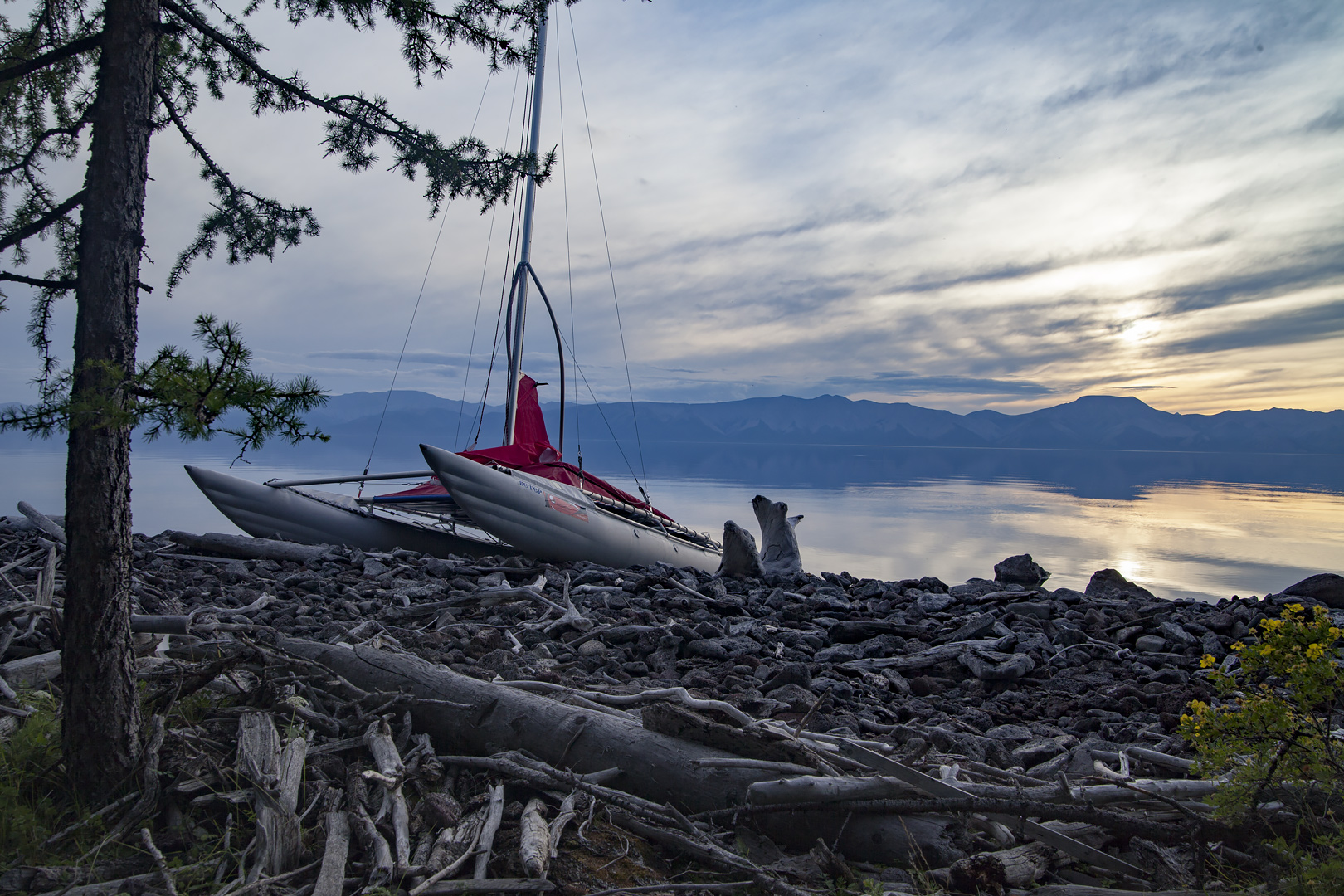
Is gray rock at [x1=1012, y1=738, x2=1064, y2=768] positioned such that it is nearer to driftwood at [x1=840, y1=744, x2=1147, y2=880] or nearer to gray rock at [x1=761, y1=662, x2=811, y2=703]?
gray rock at [x1=761, y1=662, x2=811, y2=703]

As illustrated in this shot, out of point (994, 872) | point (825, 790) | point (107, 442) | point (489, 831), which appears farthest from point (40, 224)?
point (994, 872)

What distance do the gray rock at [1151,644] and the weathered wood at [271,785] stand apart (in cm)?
743

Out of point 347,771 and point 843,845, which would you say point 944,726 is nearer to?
point 843,845

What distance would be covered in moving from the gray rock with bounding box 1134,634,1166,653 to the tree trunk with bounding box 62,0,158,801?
8035 millimetres

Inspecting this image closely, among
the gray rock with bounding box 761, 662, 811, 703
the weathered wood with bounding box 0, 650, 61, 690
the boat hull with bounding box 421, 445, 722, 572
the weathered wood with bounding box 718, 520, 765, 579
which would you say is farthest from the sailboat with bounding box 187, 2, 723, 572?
the weathered wood with bounding box 0, 650, 61, 690

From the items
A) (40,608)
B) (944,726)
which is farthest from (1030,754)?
(40,608)

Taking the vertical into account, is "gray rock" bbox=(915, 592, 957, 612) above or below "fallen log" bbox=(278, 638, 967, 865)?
below

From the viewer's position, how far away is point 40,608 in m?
4.43

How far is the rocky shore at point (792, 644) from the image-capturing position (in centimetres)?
365

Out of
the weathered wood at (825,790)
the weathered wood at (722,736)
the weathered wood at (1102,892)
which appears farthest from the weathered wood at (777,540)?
the weathered wood at (1102,892)

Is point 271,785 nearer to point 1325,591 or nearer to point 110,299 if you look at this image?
point 110,299

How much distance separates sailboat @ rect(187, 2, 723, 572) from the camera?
11.7 metres

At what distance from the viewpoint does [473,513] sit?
11.7 metres

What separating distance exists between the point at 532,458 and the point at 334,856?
37.7 ft
